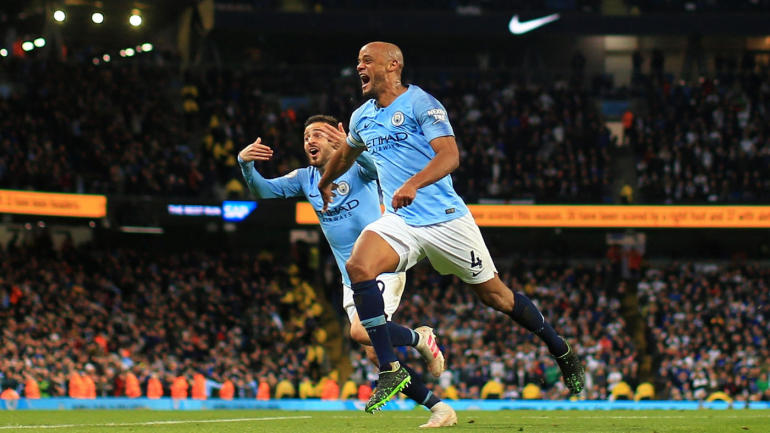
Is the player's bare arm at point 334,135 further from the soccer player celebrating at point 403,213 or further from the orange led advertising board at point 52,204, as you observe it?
the orange led advertising board at point 52,204

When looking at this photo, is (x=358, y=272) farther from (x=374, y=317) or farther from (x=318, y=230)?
(x=318, y=230)

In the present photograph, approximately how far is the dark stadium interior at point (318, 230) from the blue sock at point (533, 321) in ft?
48.8

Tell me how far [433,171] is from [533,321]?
1733 millimetres

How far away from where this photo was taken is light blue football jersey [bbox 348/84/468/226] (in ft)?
26.6

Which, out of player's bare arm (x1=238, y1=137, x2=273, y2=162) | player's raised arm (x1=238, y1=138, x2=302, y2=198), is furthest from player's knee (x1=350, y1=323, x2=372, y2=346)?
player's bare arm (x1=238, y1=137, x2=273, y2=162)

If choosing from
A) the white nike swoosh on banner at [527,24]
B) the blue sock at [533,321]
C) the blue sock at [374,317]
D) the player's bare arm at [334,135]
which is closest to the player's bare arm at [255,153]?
the player's bare arm at [334,135]

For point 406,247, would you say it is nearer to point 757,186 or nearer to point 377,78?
point 377,78

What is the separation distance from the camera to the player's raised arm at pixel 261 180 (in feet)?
31.8

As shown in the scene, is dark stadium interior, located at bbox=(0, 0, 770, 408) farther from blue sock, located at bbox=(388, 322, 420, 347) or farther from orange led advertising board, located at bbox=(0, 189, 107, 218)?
blue sock, located at bbox=(388, 322, 420, 347)

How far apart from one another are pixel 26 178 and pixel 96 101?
3939 millimetres

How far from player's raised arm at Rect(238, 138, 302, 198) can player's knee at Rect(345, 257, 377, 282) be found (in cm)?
200

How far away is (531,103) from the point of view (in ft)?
111

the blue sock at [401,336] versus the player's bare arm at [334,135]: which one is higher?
the player's bare arm at [334,135]

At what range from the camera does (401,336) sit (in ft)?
29.2
